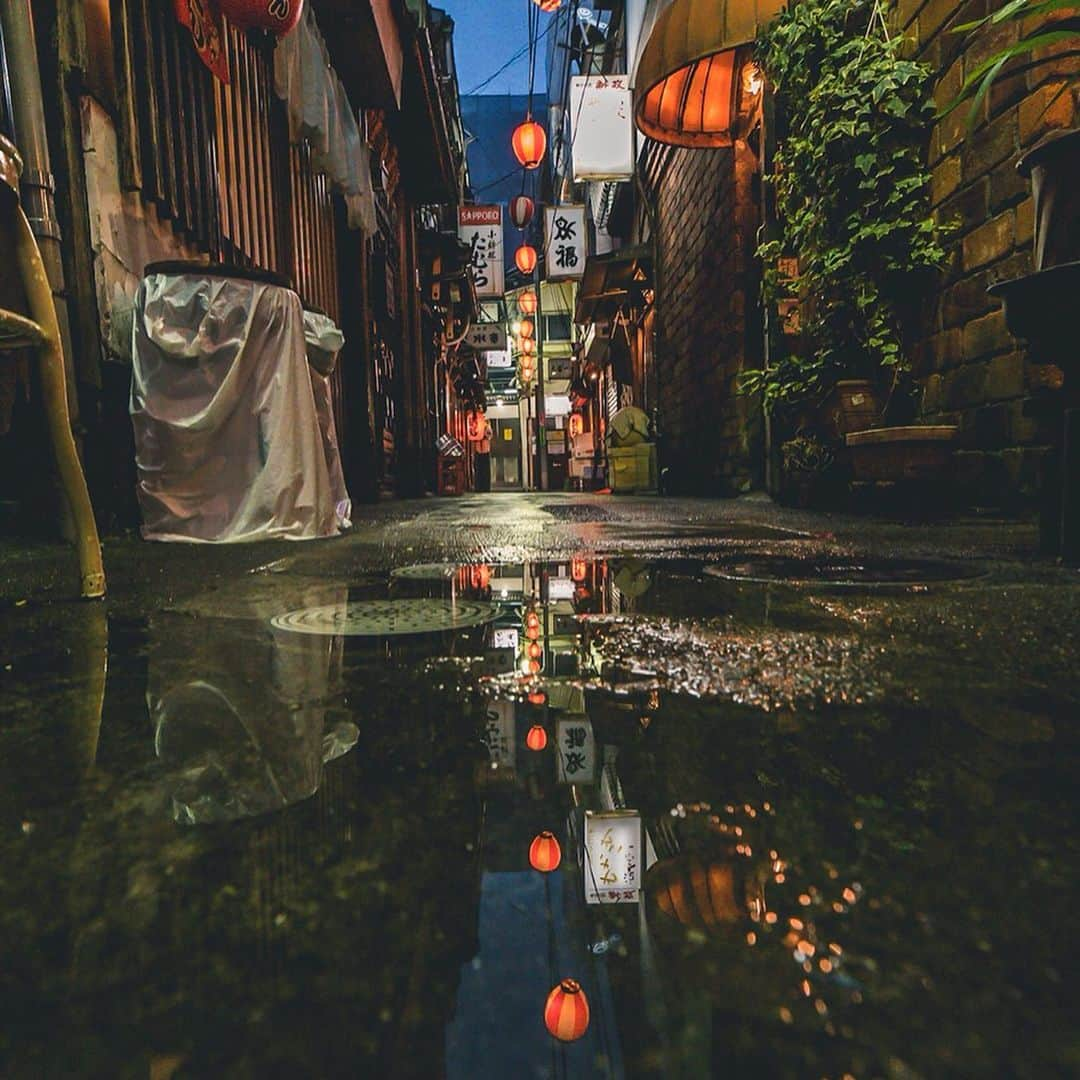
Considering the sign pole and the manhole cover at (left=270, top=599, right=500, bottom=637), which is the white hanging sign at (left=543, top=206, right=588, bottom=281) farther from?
the manhole cover at (left=270, top=599, right=500, bottom=637)

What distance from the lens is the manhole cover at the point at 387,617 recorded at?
128 cm

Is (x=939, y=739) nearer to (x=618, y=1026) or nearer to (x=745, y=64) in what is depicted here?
(x=618, y=1026)

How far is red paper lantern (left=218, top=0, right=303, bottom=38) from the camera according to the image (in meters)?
3.39

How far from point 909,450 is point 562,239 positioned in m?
12.8

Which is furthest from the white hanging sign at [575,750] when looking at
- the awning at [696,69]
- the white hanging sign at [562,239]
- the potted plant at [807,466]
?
the white hanging sign at [562,239]

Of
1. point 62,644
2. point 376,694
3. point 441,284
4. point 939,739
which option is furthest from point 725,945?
point 441,284

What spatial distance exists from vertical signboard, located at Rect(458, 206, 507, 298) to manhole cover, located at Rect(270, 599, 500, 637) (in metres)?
14.1

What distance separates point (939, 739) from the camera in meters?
0.67

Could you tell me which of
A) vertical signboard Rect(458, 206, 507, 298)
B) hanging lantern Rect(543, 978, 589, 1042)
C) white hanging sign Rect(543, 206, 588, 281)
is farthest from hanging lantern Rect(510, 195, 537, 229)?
hanging lantern Rect(543, 978, 589, 1042)

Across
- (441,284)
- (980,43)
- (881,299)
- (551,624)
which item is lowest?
(551,624)

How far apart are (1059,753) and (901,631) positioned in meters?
0.55

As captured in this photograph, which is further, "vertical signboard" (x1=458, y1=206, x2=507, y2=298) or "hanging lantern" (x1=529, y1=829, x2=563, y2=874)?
"vertical signboard" (x1=458, y1=206, x2=507, y2=298)

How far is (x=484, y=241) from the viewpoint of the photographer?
48.1 feet

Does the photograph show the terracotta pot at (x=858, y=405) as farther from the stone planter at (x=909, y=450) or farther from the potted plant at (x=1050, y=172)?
the potted plant at (x=1050, y=172)
